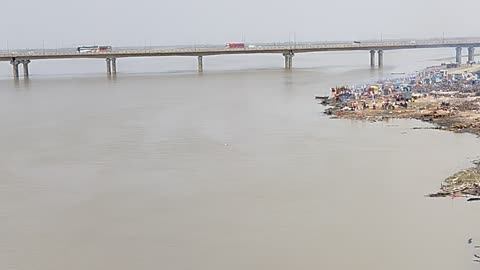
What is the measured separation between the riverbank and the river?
112 cm

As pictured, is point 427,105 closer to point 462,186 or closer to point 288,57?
point 462,186

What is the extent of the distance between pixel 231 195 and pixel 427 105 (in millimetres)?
18582

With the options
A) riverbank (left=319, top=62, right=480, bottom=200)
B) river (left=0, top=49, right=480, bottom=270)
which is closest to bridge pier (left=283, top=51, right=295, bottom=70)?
riverbank (left=319, top=62, right=480, bottom=200)

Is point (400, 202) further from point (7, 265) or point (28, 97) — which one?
point (28, 97)

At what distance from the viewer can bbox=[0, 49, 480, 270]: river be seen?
12.5 meters

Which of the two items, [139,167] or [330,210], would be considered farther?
[139,167]

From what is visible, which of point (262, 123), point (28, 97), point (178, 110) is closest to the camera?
point (262, 123)

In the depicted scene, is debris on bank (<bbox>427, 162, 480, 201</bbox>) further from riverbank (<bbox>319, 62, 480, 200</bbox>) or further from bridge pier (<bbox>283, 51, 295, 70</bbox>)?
bridge pier (<bbox>283, 51, 295, 70</bbox>)

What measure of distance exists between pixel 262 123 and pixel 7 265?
18.8 metres

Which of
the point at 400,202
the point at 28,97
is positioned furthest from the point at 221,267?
the point at 28,97

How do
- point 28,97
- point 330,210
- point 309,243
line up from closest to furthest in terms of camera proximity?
point 309,243, point 330,210, point 28,97

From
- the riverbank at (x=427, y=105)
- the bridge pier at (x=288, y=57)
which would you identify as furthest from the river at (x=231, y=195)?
the bridge pier at (x=288, y=57)

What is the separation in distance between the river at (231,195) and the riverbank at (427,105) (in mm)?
1117

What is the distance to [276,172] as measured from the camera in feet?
63.1
